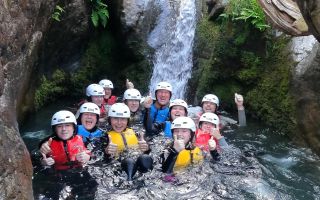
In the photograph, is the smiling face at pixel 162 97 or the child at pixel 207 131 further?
the smiling face at pixel 162 97

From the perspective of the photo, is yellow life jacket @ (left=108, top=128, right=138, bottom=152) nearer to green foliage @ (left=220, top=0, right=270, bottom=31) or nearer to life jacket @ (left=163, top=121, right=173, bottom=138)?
life jacket @ (left=163, top=121, right=173, bottom=138)

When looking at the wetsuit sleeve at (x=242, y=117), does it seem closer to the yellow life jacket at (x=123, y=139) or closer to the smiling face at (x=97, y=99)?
the yellow life jacket at (x=123, y=139)

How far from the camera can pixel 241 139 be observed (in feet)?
34.8

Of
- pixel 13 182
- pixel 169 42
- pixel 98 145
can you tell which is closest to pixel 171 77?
pixel 169 42

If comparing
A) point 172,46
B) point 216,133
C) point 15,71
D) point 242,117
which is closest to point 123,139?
point 216,133

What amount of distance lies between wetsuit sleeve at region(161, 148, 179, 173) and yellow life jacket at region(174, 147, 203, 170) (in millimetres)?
136

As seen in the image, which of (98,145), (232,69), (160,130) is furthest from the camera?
(232,69)

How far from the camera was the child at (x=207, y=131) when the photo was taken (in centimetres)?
860

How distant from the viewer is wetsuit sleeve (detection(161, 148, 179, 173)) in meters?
7.66

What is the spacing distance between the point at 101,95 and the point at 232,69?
13.2ft

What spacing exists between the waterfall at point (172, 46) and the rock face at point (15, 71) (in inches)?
191

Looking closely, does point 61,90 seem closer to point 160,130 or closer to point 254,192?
point 160,130

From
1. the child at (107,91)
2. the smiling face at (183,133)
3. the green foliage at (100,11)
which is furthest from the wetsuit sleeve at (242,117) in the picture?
the green foliage at (100,11)

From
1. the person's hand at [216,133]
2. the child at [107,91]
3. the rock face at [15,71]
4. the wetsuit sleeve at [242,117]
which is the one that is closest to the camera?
the rock face at [15,71]
